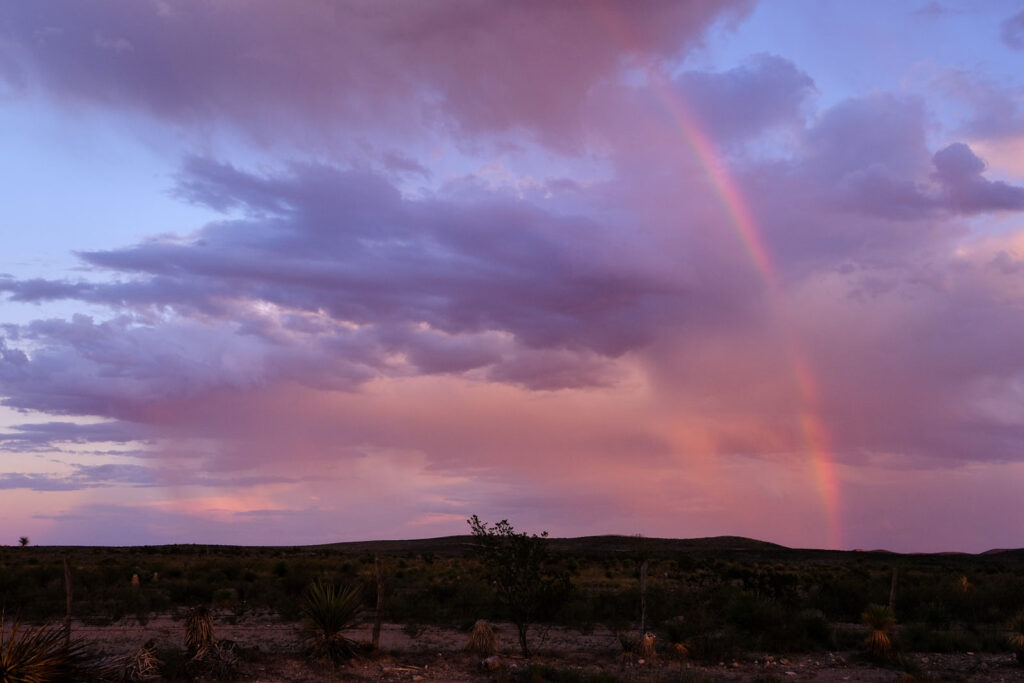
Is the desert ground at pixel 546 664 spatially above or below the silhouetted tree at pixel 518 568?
below

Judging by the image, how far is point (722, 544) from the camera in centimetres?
13325

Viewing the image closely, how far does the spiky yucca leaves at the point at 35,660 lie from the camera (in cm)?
1116

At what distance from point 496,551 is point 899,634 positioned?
12.2m

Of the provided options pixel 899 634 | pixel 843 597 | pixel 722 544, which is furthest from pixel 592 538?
pixel 899 634

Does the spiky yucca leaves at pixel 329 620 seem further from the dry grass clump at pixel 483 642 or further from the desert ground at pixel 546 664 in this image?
the dry grass clump at pixel 483 642

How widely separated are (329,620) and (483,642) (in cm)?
378

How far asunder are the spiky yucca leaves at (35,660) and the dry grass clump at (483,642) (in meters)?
9.16

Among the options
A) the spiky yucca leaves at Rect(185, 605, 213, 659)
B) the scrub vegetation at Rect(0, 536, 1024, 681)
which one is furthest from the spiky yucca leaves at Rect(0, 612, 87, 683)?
the spiky yucca leaves at Rect(185, 605, 213, 659)

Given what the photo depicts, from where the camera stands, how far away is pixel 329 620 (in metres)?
17.7

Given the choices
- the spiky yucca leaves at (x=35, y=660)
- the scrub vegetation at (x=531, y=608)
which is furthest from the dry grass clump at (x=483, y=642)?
the spiky yucca leaves at (x=35, y=660)

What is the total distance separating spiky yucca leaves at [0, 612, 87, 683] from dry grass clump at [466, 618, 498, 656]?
9.16m

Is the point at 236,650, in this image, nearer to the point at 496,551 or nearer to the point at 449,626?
the point at 496,551

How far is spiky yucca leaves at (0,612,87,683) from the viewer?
11164 millimetres

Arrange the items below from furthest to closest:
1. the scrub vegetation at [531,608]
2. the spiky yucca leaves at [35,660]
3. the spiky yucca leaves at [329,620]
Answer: the scrub vegetation at [531,608] → the spiky yucca leaves at [329,620] → the spiky yucca leaves at [35,660]
